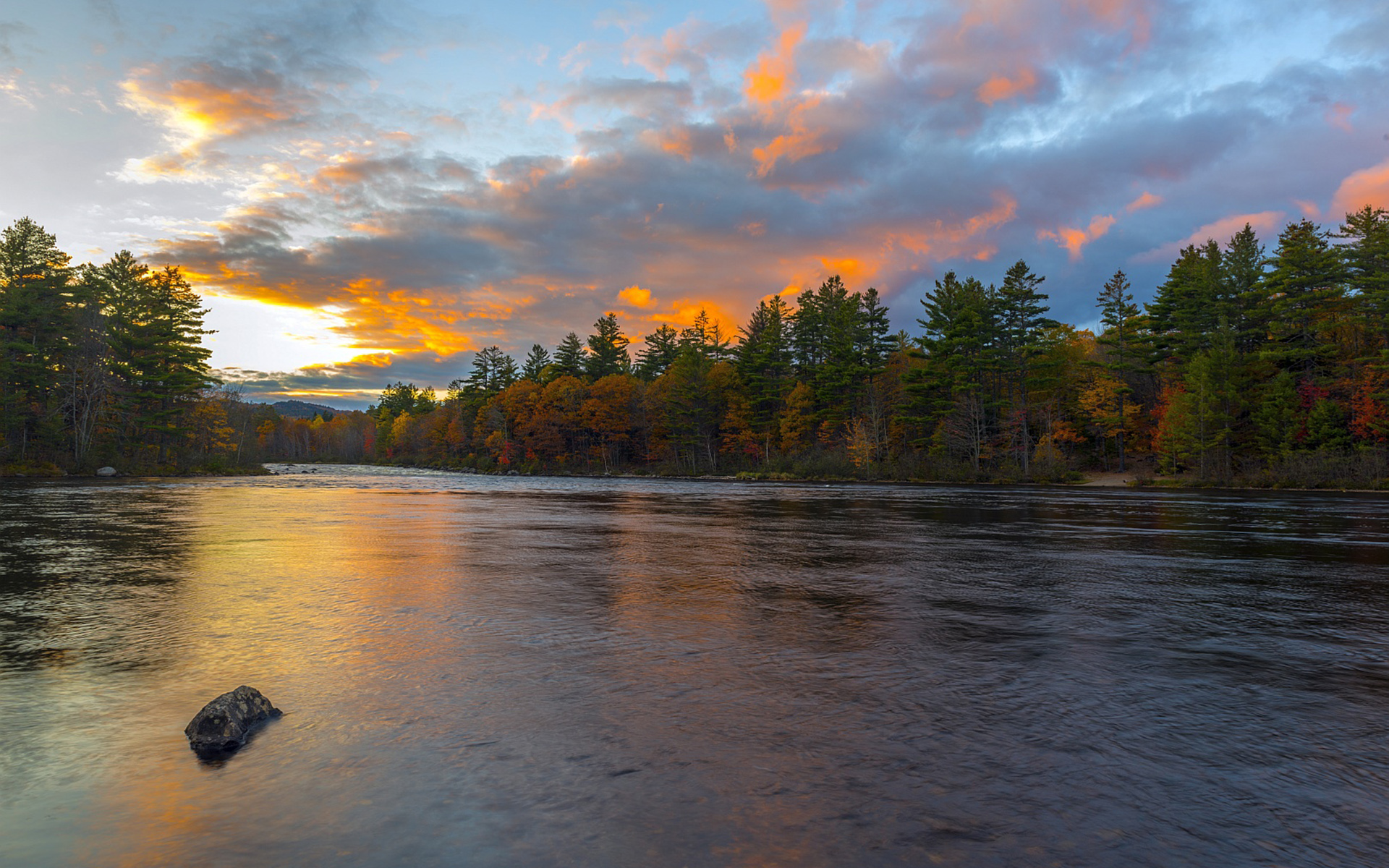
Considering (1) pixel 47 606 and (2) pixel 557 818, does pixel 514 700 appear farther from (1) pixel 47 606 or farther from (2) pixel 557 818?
(1) pixel 47 606

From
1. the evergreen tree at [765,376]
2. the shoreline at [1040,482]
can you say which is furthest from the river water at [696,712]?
the evergreen tree at [765,376]

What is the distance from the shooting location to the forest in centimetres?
4622

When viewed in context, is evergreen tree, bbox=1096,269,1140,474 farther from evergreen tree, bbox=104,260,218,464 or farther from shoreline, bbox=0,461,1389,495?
evergreen tree, bbox=104,260,218,464

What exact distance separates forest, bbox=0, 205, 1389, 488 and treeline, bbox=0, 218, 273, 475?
18cm

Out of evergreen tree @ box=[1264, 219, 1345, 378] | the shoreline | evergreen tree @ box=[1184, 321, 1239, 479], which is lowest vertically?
the shoreline

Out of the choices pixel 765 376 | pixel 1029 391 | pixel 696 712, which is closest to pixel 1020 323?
pixel 1029 391

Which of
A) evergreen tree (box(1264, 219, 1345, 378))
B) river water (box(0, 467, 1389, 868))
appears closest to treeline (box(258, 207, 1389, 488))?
evergreen tree (box(1264, 219, 1345, 378))

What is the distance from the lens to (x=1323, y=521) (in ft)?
75.2

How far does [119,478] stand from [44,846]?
2383 inches

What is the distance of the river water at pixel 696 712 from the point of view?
359 centimetres

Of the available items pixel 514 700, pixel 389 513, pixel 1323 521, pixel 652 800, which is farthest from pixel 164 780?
pixel 1323 521

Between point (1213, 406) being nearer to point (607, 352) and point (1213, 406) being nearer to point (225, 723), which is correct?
point (225, 723)

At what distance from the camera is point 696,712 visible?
17.6 feet

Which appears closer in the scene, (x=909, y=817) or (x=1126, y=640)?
(x=909, y=817)
